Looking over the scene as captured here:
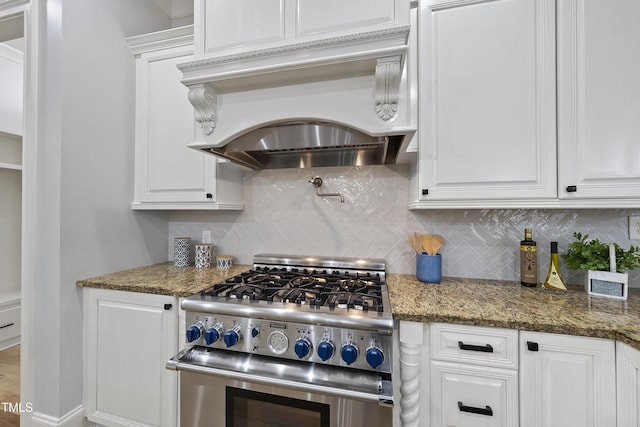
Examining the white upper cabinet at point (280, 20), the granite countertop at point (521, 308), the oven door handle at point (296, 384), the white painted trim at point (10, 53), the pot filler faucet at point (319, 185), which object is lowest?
the oven door handle at point (296, 384)

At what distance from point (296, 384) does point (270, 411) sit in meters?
0.21

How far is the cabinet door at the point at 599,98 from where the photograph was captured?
3.84 ft

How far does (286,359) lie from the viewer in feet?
3.72

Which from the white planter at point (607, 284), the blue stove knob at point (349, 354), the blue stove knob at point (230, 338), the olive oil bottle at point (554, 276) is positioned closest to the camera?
the blue stove knob at point (349, 354)

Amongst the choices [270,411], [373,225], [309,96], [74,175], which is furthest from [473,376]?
[74,175]

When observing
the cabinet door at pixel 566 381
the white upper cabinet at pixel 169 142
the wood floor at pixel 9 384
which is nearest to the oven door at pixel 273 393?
the cabinet door at pixel 566 381

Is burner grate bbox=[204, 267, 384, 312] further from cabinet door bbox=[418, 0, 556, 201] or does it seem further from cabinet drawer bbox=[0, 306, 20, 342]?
cabinet drawer bbox=[0, 306, 20, 342]

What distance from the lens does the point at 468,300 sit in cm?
122

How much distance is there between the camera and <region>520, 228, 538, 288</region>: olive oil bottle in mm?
1425

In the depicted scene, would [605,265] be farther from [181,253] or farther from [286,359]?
[181,253]

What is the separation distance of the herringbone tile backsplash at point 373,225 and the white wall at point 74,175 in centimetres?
55

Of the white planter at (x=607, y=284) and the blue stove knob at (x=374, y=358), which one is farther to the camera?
the white planter at (x=607, y=284)

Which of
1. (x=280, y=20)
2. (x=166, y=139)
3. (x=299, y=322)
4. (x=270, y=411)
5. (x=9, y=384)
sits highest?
(x=280, y=20)

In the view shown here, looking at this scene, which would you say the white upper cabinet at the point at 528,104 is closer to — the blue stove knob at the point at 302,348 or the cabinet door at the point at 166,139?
the blue stove knob at the point at 302,348
